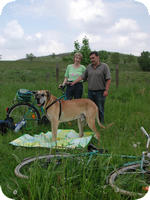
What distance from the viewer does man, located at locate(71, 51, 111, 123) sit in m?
5.49

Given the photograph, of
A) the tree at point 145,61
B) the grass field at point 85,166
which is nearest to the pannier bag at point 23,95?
the grass field at point 85,166

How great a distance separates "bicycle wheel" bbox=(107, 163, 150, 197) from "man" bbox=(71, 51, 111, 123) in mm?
3181

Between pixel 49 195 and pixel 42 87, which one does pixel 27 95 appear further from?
pixel 42 87

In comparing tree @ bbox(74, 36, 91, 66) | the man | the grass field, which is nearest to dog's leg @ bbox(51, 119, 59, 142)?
the grass field

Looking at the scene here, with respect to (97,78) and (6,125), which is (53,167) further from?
(97,78)

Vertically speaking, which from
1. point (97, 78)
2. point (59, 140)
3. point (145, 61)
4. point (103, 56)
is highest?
point (145, 61)

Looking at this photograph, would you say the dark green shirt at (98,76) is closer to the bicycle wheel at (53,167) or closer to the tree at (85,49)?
the bicycle wheel at (53,167)

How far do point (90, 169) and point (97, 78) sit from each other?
Answer: 11.2ft

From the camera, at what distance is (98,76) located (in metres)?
5.54

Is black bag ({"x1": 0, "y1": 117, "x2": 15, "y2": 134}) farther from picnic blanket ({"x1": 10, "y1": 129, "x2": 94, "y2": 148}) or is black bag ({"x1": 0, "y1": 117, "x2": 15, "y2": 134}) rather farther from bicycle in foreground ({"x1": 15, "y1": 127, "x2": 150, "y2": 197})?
bicycle in foreground ({"x1": 15, "y1": 127, "x2": 150, "y2": 197})

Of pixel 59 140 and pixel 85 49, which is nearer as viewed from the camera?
pixel 59 140

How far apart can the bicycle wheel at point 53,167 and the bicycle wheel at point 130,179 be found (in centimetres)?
49

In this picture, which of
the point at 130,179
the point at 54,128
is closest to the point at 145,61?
the point at 54,128

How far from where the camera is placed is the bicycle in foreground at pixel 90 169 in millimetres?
2414
